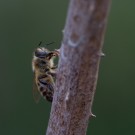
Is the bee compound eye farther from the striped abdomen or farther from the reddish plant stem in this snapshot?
the reddish plant stem

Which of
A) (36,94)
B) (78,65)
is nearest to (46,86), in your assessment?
(36,94)

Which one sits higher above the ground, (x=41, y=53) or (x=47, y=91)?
(x=41, y=53)

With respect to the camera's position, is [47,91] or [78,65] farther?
A: [47,91]

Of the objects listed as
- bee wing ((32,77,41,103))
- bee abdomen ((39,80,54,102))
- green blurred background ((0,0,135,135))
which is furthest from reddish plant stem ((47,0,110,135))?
green blurred background ((0,0,135,135))
